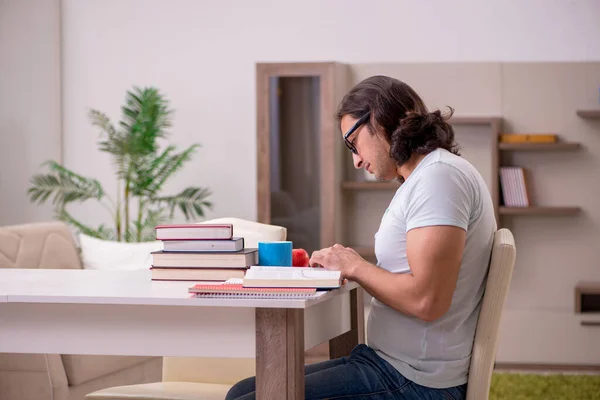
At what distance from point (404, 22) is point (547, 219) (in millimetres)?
1661

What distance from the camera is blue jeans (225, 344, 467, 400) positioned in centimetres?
205

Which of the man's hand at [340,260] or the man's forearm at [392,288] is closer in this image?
the man's forearm at [392,288]

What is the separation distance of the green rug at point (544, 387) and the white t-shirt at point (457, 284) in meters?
2.67

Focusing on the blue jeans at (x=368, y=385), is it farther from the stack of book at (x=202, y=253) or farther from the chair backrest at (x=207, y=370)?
the chair backrest at (x=207, y=370)

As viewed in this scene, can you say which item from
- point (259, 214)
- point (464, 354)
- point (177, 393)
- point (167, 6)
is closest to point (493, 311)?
point (464, 354)

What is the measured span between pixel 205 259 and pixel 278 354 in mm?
443

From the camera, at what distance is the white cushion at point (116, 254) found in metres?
4.14

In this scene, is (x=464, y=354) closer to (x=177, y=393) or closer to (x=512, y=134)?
(x=177, y=393)

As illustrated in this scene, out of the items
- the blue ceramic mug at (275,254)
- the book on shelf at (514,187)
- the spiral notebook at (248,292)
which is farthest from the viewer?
the book on shelf at (514,187)

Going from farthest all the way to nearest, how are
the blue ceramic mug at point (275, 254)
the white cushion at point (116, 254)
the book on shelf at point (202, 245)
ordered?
the white cushion at point (116, 254), the blue ceramic mug at point (275, 254), the book on shelf at point (202, 245)

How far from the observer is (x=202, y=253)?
2.29m

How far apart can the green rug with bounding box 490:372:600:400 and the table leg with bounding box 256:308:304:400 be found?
2903 mm

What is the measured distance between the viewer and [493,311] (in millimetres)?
2074

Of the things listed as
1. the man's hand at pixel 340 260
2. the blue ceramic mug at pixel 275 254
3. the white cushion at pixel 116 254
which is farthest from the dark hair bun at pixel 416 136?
the white cushion at pixel 116 254
